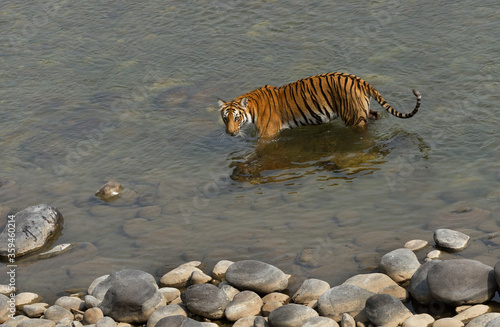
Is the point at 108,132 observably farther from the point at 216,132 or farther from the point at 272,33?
the point at 272,33

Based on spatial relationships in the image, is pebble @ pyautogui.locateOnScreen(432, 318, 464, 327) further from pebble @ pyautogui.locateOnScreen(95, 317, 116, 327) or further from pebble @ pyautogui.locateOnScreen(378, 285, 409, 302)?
pebble @ pyautogui.locateOnScreen(95, 317, 116, 327)

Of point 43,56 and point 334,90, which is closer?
point 334,90

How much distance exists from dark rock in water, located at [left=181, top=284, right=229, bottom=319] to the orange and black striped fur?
3579mm

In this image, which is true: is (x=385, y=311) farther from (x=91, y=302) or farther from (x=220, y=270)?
(x=91, y=302)

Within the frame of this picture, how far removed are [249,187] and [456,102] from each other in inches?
126

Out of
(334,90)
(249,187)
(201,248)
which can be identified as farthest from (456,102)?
(201,248)

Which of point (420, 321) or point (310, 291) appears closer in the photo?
point (420, 321)

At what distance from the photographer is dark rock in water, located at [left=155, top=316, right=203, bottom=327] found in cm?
538

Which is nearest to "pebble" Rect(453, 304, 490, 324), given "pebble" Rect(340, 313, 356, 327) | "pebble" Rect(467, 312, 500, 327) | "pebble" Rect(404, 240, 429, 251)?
"pebble" Rect(467, 312, 500, 327)

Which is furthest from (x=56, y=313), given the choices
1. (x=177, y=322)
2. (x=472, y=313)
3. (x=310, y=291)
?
(x=472, y=313)

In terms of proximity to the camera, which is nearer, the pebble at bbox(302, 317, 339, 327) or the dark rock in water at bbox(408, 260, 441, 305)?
the pebble at bbox(302, 317, 339, 327)

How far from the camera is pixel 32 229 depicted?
287 inches

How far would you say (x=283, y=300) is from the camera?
5.86m

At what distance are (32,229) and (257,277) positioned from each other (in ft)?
9.30
